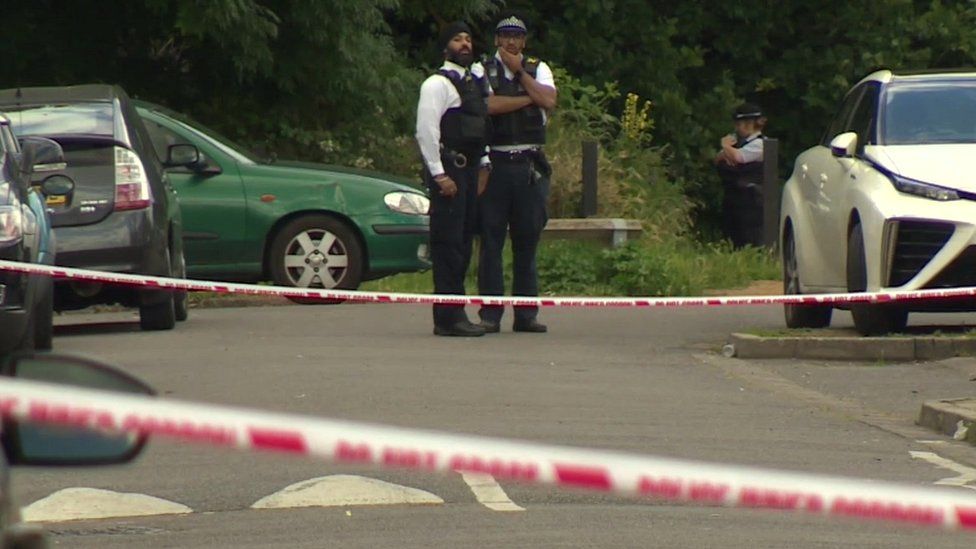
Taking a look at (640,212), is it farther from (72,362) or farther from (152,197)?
(72,362)

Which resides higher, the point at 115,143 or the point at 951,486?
the point at 115,143

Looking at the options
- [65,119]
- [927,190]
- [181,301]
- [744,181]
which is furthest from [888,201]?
[744,181]

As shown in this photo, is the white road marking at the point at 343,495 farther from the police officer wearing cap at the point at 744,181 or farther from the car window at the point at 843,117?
the police officer wearing cap at the point at 744,181

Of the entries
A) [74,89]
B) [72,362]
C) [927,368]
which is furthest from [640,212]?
[72,362]

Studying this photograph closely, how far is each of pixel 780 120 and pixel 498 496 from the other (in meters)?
24.2

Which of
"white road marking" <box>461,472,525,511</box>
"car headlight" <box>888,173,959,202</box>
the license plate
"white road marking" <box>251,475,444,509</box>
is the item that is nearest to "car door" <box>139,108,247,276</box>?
the license plate

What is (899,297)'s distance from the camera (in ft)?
38.9

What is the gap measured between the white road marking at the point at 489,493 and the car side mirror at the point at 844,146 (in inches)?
221

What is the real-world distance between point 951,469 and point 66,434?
5987 millimetres

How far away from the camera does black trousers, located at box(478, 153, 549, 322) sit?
13875 mm

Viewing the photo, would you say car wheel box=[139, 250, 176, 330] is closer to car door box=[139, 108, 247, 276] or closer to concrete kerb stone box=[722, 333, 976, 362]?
car door box=[139, 108, 247, 276]

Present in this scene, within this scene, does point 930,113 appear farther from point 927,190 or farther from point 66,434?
point 66,434

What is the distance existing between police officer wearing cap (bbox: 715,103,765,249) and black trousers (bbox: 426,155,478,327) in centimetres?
1050

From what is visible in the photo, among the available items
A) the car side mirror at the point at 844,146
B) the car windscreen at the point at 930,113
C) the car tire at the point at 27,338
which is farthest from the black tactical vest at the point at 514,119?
the car tire at the point at 27,338
